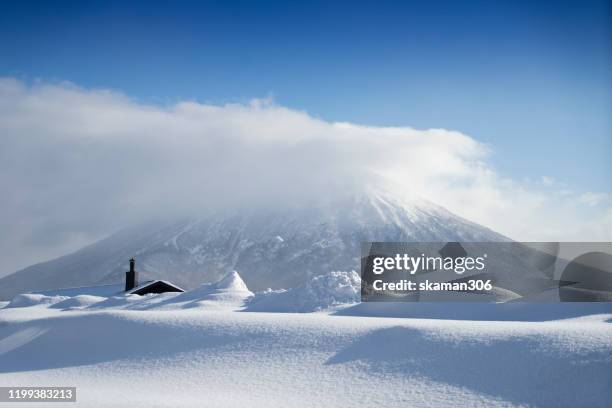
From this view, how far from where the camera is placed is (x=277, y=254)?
454 feet

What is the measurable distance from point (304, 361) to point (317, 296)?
13.9 meters

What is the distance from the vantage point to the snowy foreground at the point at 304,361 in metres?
11.1

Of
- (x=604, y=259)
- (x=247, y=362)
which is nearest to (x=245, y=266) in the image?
(x=604, y=259)

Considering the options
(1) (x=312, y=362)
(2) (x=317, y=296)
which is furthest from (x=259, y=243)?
(1) (x=312, y=362)

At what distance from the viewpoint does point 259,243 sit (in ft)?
476

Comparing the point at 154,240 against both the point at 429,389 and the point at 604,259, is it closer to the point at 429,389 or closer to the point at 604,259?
the point at 604,259

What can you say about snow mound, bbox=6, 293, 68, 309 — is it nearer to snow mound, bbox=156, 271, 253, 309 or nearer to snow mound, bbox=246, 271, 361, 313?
snow mound, bbox=156, 271, 253, 309

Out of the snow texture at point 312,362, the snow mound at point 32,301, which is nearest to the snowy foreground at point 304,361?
the snow texture at point 312,362

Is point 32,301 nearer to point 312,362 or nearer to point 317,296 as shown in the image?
point 317,296

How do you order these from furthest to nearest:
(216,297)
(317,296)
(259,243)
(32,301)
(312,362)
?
(259,243) → (32,301) → (216,297) → (317,296) → (312,362)

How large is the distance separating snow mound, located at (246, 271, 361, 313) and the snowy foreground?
872 cm

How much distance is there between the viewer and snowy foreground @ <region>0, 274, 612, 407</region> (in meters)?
11.1

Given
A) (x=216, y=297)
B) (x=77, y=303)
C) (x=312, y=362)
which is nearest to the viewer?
(x=312, y=362)

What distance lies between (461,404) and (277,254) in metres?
128
